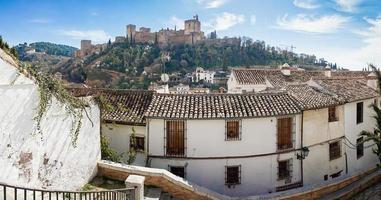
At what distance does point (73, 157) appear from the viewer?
10.8m

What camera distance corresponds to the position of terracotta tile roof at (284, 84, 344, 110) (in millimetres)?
17297

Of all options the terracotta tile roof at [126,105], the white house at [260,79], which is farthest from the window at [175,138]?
the white house at [260,79]

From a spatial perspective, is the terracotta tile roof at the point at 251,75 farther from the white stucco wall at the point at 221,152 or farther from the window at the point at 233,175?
the window at the point at 233,175

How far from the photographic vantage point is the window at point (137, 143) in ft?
53.0

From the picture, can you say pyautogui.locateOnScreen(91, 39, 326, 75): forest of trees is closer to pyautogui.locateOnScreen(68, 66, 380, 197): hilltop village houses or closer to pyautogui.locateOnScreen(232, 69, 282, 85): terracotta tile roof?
pyautogui.locateOnScreen(232, 69, 282, 85): terracotta tile roof

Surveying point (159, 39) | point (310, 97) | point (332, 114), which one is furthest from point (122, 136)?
point (159, 39)

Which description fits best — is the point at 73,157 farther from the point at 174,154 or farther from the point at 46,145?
the point at 174,154

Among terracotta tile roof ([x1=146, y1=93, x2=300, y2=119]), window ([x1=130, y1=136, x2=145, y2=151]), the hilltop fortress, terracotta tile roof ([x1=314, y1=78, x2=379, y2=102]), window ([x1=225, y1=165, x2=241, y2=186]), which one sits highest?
the hilltop fortress

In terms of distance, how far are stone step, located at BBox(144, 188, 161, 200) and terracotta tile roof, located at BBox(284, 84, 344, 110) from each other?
8.47 m

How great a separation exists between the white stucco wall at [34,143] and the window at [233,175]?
676 cm

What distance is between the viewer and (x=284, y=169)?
17.2 metres

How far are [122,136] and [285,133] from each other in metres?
7.85

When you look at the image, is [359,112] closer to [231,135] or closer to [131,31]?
[231,135]

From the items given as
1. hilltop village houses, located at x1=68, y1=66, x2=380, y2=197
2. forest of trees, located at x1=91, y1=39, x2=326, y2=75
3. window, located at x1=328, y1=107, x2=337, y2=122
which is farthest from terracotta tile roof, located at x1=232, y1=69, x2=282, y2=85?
forest of trees, located at x1=91, y1=39, x2=326, y2=75
